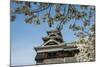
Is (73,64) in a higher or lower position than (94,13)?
lower

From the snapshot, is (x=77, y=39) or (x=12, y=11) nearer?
(x=12, y=11)

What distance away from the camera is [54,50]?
2555mm

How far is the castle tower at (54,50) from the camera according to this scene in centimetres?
250

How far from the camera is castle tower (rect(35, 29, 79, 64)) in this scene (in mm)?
2504

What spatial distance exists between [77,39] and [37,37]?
→ 1.80ft

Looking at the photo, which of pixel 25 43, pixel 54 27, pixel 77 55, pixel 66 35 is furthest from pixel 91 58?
pixel 25 43

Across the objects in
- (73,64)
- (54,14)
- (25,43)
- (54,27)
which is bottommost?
(73,64)

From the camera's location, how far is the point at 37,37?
97.4 inches

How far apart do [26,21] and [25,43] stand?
0.86 ft
